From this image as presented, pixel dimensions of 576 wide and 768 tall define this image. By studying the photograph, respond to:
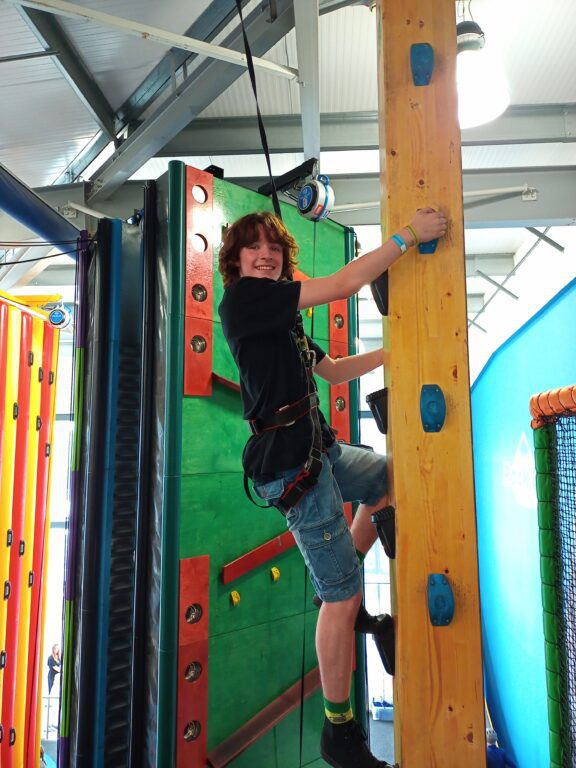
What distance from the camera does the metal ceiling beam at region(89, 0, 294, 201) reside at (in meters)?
3.27

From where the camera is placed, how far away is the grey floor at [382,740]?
5.66m

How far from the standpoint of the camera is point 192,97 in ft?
12.5

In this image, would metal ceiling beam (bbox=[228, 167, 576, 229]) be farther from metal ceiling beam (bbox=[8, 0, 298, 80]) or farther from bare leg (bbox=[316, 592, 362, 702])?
bare leg (bbox=[316, 592, 362, 702])

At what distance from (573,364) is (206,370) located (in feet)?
6.93

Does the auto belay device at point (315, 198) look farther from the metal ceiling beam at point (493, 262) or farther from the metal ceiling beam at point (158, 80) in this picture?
the metal ceiling beam at point (493, 262)

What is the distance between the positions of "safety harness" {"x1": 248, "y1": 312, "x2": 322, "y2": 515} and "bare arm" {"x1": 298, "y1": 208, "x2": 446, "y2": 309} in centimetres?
22

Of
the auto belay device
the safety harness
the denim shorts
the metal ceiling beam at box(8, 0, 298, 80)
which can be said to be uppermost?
the metal ceiling beam at box(8, 0, 298, 80)

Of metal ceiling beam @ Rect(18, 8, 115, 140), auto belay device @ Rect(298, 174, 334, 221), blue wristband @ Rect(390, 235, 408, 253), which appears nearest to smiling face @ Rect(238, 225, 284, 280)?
blue wristband @ Rect(390, 235, 408, 253)

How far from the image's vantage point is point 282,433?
2.02 m

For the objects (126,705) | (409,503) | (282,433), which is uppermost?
(282,433)

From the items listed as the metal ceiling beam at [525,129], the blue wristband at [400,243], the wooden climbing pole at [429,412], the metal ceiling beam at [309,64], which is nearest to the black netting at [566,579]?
the wooden climbing pole at [429,412]

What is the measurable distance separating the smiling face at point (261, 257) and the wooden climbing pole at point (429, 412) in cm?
53

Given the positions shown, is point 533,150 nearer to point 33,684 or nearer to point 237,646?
point 237,646

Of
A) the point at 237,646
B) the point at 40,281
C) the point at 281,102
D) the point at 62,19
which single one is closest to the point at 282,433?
the point at 237,646
